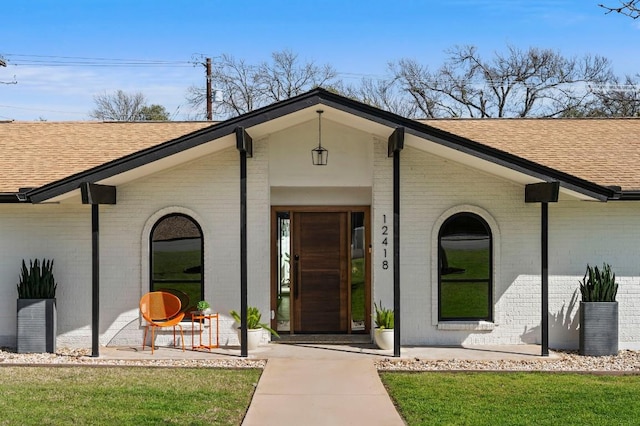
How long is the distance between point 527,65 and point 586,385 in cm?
3463

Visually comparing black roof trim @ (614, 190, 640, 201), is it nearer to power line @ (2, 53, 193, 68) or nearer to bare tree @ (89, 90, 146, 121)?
power line @ (2, 53, 193, 68)

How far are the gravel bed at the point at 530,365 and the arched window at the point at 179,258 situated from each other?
3.71 meters

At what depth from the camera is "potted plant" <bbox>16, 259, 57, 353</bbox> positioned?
38.9ft

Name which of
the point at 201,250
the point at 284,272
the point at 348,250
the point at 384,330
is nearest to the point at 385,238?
the point at 348,250

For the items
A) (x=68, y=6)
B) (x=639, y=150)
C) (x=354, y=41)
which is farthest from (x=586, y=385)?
(x=354, y=41)

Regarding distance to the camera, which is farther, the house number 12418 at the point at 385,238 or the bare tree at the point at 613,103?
the bare tree at the point at 613,103

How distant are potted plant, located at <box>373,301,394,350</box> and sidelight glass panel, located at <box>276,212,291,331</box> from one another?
Result: 78.9 inches

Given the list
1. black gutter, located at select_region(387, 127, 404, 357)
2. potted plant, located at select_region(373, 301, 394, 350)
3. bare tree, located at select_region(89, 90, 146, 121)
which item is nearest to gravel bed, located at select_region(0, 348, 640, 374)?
black gutter, located at select_region(387, 127, 404, 357)

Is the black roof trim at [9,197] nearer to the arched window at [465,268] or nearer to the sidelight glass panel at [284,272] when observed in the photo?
the sidelight glass panel at [284,272]

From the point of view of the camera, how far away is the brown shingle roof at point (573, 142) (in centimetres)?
1334

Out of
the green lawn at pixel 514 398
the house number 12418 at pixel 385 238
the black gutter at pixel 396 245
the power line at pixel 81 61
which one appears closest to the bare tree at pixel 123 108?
the power line at pixel 81 61

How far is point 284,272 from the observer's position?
43.9 feet

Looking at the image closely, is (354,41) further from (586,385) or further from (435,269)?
(586,385)

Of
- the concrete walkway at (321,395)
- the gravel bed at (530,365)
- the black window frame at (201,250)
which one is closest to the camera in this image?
the concrete walkway at (321,395)
